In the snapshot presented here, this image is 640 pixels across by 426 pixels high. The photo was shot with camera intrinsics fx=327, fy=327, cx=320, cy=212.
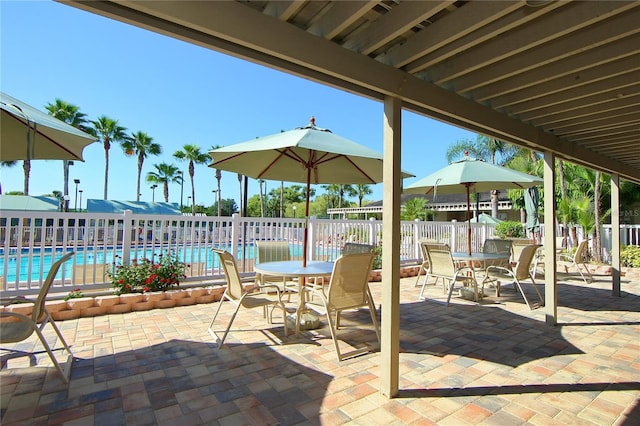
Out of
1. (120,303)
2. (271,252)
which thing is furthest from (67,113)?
(271,252)

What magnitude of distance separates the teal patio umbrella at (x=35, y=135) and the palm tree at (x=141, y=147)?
2889 centimetres

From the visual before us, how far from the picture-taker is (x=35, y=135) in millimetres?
3289

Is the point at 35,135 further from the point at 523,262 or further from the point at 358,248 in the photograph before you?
the point at 523,262

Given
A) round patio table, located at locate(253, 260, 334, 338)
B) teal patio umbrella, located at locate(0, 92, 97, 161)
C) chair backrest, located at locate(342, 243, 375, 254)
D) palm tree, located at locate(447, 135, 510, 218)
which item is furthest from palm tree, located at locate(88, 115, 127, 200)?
round patio table, located at locate(253, 260, 334, 338)

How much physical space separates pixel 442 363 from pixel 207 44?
3136 millimetres

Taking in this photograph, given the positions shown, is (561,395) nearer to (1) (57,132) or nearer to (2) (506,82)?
(2) (506,82)

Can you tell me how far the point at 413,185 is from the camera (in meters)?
6.65

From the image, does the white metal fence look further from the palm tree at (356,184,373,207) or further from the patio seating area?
the palm tree at (356,184,373,207)

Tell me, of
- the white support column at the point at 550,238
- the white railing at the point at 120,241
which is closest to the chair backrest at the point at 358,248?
the white railing at the point at 120,241

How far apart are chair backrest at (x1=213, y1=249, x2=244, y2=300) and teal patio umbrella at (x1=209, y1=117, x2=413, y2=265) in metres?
0.94

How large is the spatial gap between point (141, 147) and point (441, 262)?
32580 millimetres

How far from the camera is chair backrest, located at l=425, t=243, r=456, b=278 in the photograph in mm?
5223

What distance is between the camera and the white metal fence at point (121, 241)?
14.1 feet

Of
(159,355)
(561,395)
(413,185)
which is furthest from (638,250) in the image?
(159,355)
